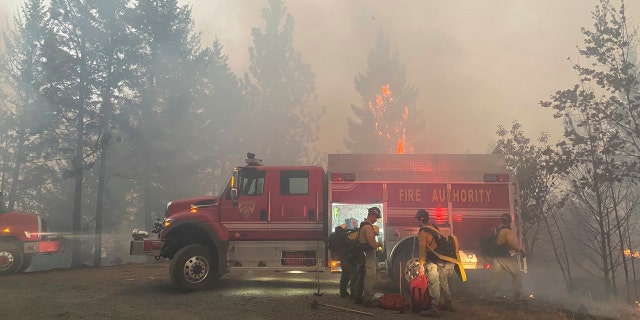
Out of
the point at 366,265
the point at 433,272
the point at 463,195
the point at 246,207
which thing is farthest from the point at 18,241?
the point at 463,195

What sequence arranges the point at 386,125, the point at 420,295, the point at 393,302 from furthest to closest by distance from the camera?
Result: 1. the point at 386,125
2. the point at 393,302
3. the point at 420,295

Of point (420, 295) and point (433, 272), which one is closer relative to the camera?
point (420, 295)

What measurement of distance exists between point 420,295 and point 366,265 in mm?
1224

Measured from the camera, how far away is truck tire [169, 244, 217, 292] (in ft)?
31.0

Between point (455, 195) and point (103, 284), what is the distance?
375 inches

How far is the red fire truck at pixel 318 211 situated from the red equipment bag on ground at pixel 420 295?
1.73 m

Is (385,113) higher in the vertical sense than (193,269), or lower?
higher

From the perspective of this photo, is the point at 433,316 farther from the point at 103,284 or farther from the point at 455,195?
the point at 103,284

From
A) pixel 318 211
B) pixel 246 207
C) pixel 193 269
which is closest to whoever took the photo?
pixel 193 269

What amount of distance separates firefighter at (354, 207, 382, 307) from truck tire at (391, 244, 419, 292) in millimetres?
1122

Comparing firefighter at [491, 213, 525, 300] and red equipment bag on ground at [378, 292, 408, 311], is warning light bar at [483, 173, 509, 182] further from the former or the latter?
red equipment bag on ground at [378, 292, 408, 311]

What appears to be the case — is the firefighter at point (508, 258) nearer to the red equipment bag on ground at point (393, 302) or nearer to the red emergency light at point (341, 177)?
the red equipment bag on ground at point (393, 302)

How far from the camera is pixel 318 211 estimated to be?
9953 millimetres

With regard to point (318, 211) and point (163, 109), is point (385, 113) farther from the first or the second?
point (318, 211)
